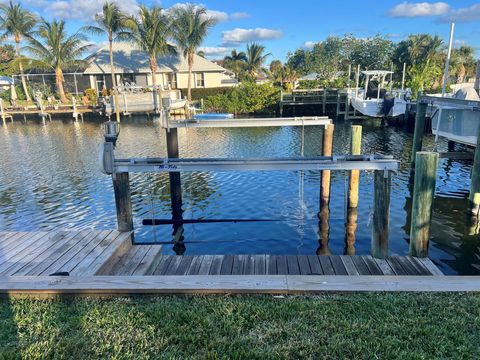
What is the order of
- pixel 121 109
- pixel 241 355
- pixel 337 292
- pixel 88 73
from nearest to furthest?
1. pixel 241 355
2. pixel 337 292
3. pixel 121 109
4. pixel 88 73

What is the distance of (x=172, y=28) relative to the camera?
3762cm

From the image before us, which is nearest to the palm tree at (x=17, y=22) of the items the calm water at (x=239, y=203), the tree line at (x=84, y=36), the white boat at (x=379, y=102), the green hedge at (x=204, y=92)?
the tree line at (x=84, y=36)

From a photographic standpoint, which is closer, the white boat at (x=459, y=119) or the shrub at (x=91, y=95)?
the white boat at (x=459, y=119)

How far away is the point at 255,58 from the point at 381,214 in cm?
5743

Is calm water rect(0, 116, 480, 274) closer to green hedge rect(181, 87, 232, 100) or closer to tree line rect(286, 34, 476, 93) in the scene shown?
green hedge rect(181, 87, 232, 100)

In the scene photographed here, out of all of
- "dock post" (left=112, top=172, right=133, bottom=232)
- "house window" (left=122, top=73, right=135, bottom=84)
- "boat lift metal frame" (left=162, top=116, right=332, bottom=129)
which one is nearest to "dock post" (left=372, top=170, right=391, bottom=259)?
"dock post" (left=112, top=172, right=133, bottom=232)

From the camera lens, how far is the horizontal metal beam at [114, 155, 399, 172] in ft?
21.2

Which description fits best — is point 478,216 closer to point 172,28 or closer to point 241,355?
point 241,355

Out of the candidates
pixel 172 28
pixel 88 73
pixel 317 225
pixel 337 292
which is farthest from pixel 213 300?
pixel 88 73

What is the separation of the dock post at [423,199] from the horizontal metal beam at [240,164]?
0.79 m

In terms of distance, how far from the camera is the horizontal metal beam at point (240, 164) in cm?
645

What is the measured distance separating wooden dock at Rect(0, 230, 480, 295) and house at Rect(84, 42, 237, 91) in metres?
37.7

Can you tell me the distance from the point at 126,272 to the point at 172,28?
121ft

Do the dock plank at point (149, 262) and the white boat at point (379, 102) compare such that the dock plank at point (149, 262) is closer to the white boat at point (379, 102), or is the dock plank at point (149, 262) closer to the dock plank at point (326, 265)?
the dock plank at point (326, 265)
